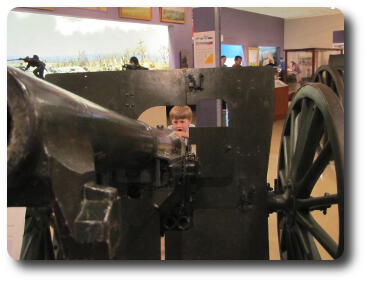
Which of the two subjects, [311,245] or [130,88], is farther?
[130,88]

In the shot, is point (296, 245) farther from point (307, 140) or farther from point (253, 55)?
point (253, 55)

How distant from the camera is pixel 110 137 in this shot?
0.69m

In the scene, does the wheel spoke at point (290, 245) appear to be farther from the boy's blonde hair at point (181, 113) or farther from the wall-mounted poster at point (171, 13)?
the wall-mounted poster at point (171, 13)

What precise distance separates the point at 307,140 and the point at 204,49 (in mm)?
1223

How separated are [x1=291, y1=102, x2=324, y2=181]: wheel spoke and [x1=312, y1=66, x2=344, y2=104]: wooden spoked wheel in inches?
5.9

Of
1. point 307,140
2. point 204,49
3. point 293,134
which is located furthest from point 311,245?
point 204,49

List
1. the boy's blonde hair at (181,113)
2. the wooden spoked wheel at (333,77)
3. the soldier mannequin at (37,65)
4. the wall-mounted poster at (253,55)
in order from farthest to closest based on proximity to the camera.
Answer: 1. the wall-mounted poster at (253,55)
2. the boy's blonde hair at (181,113)
3. the wooden spoked wheel at (333,77)
4. the soldier mannequin at (37,65)

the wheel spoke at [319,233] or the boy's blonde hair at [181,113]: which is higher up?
the boy's blonde hair at [181,113]

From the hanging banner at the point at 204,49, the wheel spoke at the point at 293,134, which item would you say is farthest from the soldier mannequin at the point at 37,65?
the hanging banner at the point at 204,49

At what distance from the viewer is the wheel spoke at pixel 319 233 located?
1150 mm

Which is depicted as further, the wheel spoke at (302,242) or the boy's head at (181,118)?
the boy's head at (181,118)

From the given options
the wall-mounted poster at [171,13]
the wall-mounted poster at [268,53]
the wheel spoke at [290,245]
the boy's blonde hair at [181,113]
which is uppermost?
the wall-mounted poster at [268,53]

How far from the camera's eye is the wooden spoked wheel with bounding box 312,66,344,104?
1.56 m

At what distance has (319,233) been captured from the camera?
1282 millimetres
